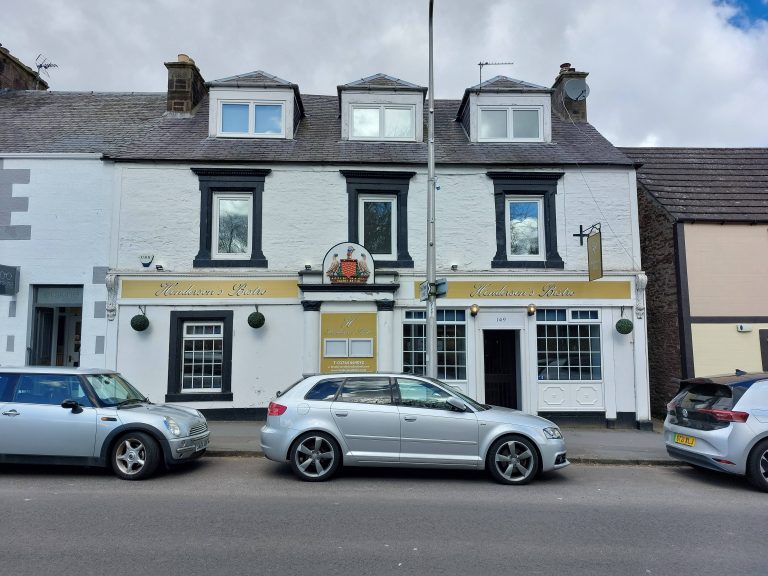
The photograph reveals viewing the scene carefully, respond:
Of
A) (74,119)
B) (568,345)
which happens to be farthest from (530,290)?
(74,119)

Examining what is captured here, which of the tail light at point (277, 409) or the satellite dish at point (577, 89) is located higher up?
the satellite dish at point (577, 89)

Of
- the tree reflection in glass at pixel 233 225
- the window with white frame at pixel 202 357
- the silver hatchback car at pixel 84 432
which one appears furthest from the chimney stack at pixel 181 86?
the silver hatchback car at pixel 84 432

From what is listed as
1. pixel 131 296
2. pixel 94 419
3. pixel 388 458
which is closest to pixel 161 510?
pixel 94 419

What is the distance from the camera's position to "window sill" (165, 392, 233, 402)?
12.6m

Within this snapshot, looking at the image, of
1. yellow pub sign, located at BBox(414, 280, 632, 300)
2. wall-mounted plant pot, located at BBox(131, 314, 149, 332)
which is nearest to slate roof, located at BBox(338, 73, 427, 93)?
yellow pub sign, located at BBox(414, 280, 632, 300)

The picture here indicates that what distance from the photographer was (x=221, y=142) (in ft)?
45.4

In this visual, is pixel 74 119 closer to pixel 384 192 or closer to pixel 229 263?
pixel 229 263

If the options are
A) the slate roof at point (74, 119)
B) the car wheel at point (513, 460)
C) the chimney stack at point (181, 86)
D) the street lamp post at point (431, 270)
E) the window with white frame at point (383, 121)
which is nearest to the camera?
the car wheel at point (513, 460)

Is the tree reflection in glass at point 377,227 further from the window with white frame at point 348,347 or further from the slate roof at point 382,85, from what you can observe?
the slate roof at point 382,85

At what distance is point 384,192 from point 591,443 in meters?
7.48

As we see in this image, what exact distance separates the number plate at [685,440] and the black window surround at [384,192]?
6877 mm

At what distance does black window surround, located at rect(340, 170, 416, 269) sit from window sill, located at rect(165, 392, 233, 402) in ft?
15.7

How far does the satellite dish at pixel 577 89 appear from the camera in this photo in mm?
15406

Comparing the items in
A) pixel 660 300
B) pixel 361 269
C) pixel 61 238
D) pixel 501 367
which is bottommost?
pixel 501 367
